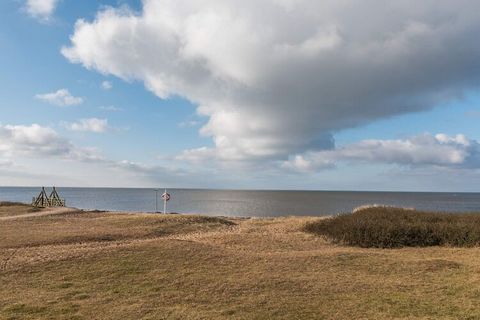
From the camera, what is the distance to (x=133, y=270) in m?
11.1

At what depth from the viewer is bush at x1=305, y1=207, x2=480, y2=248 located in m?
16.5

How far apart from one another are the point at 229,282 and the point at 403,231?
32.3 ft

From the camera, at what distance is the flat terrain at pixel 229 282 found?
7852 mm

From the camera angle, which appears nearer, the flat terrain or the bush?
the flat terrain

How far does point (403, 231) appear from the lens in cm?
1689

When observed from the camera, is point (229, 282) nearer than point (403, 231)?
Yes

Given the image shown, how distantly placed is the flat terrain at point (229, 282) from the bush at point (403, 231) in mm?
1092

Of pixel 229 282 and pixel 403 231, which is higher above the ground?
pixel 403 231

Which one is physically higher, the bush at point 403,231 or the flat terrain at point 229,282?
the bush at point 403,231

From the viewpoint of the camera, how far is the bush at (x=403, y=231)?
16.5 meters

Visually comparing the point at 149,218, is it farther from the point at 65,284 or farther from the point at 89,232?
the point at 65,284

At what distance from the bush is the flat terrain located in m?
1.09

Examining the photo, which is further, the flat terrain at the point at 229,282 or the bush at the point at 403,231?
the bush at the point at 403,231

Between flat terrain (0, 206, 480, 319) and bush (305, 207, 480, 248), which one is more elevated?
bush (305, 207, 480, 248)
